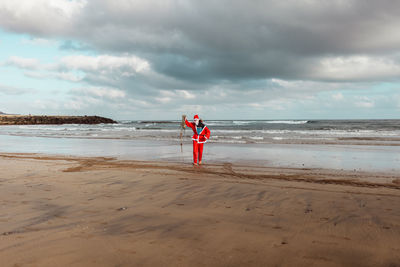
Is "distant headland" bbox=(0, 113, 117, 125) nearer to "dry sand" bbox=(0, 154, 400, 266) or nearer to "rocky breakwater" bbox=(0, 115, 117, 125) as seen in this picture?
"rocky breakwater" bbox=(0, 115, 117, 125)

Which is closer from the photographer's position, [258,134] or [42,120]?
[258,134]

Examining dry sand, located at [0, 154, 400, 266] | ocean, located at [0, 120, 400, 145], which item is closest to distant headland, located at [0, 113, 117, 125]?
ocean, located at [0, 120, 400, 145]

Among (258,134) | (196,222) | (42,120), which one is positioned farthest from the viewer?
(42,120)

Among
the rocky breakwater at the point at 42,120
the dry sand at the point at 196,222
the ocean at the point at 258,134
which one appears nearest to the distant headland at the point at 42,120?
the rocky breakwater at the point at 42,120

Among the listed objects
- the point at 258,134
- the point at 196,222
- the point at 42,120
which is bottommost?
the point at 196,222

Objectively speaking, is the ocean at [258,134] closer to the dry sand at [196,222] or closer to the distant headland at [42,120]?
the dry sand at [196,222]

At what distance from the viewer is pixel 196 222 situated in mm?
4320

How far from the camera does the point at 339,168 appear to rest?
10180mm

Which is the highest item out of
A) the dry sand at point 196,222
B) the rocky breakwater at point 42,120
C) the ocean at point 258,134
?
the rocky breakwater at point 42,120

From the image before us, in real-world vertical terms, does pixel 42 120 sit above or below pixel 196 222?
above

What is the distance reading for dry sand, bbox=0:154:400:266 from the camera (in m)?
3.19

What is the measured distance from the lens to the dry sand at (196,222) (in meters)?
3.19

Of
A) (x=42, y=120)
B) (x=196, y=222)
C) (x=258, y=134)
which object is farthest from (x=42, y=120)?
(x=196, y=222)

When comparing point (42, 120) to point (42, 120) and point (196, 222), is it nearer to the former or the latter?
point (42, 120)
